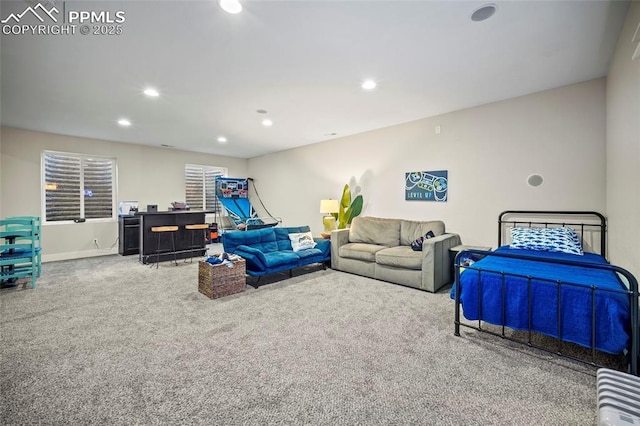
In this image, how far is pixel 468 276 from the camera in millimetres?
2475

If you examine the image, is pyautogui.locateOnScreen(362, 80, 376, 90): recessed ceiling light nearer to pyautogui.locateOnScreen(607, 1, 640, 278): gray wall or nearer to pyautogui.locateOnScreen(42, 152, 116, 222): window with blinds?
pyautogui.locateOnScreen(607, 1, 640, 278): gray wall

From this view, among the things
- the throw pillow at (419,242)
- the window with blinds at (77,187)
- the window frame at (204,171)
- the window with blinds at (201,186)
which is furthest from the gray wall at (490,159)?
the window with blinds at (77,187)

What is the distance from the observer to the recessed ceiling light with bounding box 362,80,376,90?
11.3ft

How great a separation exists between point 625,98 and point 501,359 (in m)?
2.47

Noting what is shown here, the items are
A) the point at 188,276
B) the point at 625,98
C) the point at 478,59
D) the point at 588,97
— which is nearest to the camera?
the point at 625,98

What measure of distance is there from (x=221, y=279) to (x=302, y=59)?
2735mm

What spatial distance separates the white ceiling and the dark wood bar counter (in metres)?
2.00

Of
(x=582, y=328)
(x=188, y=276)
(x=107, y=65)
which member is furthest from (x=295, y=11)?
(x=188, y=276)

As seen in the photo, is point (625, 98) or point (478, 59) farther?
point (478, 59)

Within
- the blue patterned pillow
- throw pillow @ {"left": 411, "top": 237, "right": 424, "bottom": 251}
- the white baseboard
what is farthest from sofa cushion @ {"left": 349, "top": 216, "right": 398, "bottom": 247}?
the white baseboard

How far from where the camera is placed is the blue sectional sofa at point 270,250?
3963 mm

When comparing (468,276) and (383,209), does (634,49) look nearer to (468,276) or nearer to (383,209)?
(468,276)

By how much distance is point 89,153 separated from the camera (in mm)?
6238

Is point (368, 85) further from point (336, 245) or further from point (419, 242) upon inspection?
point (336, 245)
